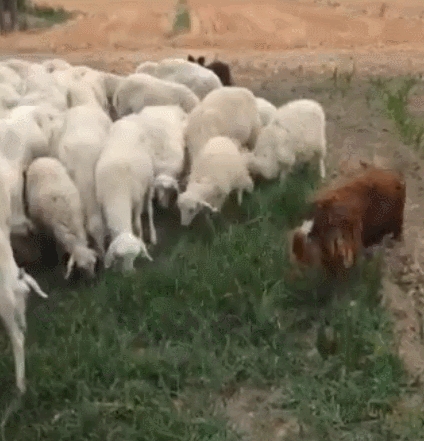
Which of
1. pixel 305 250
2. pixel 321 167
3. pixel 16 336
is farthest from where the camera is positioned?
pixel 321 167

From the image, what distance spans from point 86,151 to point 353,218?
1.78m

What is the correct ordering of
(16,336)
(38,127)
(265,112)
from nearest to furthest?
(16,336), (38,127), (265,112)

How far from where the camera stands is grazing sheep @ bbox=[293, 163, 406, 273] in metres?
4.49

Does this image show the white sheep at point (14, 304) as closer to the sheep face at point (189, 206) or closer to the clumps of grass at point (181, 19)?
the sheep face at point (189, 206)

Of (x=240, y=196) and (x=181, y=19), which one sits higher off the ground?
(x=240, y=196)

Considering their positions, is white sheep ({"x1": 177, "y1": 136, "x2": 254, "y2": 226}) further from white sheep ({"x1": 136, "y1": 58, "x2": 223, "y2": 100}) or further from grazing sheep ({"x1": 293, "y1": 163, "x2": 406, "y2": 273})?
white sheep ({"x1": 136, "y1": 58, "x2": 223, "y2": 100})

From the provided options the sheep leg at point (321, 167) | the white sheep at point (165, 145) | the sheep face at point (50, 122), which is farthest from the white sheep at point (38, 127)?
the sheep leg at point (321, 167)

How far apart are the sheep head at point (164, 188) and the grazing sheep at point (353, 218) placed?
1.09 metres

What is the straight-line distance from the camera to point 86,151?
18.6 feet

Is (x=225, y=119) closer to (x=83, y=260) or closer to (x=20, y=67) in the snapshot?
(x=83, y=260)

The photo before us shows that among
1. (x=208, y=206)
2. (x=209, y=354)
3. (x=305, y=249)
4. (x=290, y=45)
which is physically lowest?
(x=290, y=45)

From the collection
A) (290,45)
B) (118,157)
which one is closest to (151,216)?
(118,157)

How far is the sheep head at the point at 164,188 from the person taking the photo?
220 inches

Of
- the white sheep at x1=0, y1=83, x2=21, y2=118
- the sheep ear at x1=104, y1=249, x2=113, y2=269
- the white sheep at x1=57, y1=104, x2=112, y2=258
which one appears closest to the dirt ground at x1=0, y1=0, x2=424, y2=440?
the sheep ear at x1=104, y1=249, x2=113, y2=269
